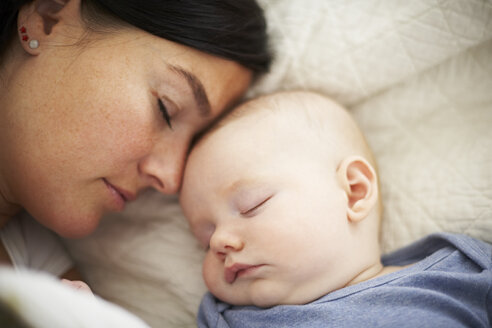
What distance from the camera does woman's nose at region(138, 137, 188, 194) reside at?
1051mm

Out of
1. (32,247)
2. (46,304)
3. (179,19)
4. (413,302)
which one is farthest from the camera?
(32,247)

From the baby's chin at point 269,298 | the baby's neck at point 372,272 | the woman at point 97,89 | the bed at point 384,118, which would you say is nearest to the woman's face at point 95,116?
the woman at point 97,89

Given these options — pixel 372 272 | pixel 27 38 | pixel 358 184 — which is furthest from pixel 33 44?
pixel 372 272

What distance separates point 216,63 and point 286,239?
1.66 ft

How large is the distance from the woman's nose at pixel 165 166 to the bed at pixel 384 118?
0.74 ft

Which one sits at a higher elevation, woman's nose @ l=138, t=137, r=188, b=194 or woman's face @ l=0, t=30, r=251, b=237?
woman's face @ l=0, t=30, r=251, b=237

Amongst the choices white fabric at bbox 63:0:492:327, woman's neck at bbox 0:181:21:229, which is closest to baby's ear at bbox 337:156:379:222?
white fabric at bbox 63:0:492:327

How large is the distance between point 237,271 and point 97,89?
1.85 ft

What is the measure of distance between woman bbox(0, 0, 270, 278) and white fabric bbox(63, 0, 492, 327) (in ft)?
0.90

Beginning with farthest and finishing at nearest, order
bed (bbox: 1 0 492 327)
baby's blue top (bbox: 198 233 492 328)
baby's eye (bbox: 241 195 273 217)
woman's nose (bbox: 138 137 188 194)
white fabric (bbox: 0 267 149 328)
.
A: 1. bed (bbox: 1 0 492 327)
2. woman's nose (bbox: 138 137 188 194)
3. baby's eye (bbox: 241 195 273 217)
4. baby's blue top (bbox: 198 233 492 328)
5. white fabric (bbox: 0 267 149 328)

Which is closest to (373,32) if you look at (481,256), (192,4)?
(192,4)

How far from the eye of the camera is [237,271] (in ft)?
3.17

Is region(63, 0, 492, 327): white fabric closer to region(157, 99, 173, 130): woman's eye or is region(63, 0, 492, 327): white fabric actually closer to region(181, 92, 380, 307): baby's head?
region(181, 92, 380, 307): baby's head

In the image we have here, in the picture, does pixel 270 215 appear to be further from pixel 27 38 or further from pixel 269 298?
pixel 27 38
